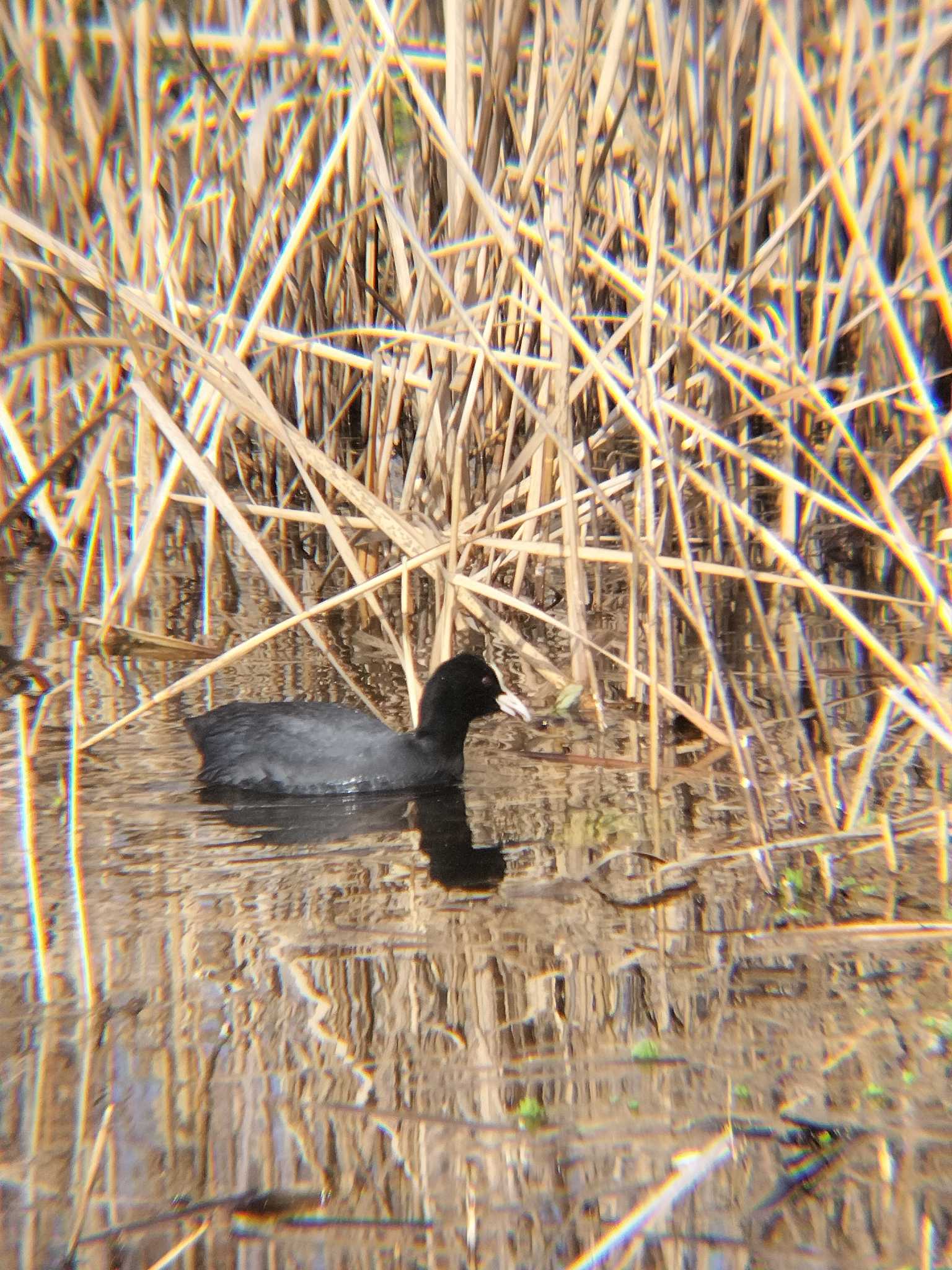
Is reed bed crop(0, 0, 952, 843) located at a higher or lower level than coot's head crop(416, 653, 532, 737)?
higher

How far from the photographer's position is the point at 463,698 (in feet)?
15.0

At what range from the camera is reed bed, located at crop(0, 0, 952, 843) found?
402 cm

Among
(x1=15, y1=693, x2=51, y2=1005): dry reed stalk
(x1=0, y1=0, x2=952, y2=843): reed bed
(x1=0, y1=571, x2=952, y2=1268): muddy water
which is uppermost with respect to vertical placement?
(x1=0, y1=0, x2=952, y2=843): reed bed

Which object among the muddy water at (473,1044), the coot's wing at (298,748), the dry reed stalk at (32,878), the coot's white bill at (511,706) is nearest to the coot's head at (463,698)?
the coot's white bill at (511,706)

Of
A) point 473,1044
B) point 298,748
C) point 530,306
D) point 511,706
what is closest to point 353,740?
point 298,748

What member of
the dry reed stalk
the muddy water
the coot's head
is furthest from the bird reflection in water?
the dry reed stalk

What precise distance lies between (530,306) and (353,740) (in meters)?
1.36

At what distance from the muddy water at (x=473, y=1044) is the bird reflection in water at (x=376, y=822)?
3 centimetres

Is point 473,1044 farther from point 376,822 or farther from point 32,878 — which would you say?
point 376,822

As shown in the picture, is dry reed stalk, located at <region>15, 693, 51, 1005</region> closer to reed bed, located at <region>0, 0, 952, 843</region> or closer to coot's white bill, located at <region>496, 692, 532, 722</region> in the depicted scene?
reed bed, located at <region>0, 0, 952, 843</region>

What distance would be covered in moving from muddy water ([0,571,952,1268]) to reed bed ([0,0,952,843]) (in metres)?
0.43

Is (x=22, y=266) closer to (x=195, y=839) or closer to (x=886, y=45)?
(x=195, y=839)

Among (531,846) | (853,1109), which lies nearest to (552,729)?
(531,846)

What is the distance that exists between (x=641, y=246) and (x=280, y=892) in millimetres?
2799
